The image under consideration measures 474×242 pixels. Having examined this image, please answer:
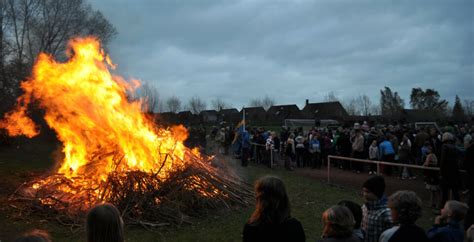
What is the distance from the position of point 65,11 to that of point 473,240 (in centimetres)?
3764

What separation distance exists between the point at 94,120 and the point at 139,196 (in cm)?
291

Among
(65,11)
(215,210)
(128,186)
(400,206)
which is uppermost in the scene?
(65,11)

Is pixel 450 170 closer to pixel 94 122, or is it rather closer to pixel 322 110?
pixel 94 122

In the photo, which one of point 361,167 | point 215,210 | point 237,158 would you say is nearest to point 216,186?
point 215,210

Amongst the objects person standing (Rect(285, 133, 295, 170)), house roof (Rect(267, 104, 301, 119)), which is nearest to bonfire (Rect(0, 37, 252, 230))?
person standing (Rect(285, 133, 295, 170))

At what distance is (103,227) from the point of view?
288 cm

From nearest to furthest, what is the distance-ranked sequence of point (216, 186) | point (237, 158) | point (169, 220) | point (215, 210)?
point (169, 220) < point (215, 210) < point (216, 186) < point (237, 158)

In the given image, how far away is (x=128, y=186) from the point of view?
928 centimetres

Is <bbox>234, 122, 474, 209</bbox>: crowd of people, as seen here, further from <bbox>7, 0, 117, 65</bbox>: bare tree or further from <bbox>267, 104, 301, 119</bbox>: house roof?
<bbox>267, 104, 301, 119</bbox>: house roof

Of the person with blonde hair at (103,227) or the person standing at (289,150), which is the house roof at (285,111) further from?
the person with blonde hair at (103,227)

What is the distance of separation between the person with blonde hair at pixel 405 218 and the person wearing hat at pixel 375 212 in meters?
0.65

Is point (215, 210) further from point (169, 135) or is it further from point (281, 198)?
point (281, 198)

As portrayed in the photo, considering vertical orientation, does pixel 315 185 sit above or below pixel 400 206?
below

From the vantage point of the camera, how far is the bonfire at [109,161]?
918 centimetres
